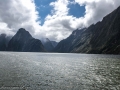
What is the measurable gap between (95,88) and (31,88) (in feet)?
48.1

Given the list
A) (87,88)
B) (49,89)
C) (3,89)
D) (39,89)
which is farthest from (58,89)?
(3,89)

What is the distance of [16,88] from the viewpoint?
108ft

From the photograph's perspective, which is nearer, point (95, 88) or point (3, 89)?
point (3, 89)

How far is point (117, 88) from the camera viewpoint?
33.9 metres

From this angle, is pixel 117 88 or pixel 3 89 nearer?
pixel 3 89

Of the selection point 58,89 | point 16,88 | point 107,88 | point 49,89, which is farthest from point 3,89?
point 107,88

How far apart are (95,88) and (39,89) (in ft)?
42.2

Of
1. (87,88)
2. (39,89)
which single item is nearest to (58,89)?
(39,89)

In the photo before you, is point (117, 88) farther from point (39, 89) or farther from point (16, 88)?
point (16, 88)

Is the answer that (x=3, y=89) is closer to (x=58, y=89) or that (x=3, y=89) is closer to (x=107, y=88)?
(x=58, y=89)

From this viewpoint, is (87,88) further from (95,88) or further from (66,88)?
(66,88)

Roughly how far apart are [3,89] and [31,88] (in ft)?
19.4

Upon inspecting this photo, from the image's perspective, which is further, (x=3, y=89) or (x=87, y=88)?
(x=87, y=88)

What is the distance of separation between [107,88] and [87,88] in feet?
15.1
